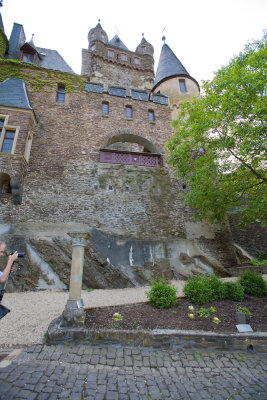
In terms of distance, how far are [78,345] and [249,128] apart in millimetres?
7479

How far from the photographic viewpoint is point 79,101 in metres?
13.0

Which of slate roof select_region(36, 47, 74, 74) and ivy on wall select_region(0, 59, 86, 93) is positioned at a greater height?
slate roof select_region(36, 47, 74, 74)

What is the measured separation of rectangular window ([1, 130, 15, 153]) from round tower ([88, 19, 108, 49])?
61.9 ft

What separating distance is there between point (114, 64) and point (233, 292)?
966 inches

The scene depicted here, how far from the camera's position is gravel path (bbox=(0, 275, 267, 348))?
4098 mm

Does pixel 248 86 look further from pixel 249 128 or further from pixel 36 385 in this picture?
pixel 36 385

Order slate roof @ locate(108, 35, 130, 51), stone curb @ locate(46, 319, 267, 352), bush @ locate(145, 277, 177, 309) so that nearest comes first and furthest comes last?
stone curb @ locate(46, 319, 267, 352), bush @ locate(145, 277, 177, 309), slate roof @ locate(108, 35, 130, 51)

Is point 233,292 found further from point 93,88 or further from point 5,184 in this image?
point 93,88

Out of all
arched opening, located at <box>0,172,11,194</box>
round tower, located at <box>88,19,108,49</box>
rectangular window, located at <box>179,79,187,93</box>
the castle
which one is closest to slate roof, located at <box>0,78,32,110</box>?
the castle

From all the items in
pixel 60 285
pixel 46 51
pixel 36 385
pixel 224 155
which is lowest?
pixel 36 385

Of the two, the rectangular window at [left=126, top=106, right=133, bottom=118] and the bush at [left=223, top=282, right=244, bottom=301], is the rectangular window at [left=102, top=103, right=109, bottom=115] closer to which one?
the rectangular window at [left=126, top=106, right=133, bottom=118]

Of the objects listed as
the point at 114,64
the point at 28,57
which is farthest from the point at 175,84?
the point at 28,57

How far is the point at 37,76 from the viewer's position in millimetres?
12977

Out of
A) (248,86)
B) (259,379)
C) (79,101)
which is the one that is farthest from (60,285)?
(79,101)
